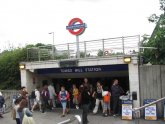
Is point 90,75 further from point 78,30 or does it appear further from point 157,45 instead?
point 157,45

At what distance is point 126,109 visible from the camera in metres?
18.1

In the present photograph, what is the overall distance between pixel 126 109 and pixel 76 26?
244 inches

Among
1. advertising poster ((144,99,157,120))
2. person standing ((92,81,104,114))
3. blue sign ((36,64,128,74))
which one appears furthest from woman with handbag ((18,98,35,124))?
blue sign ((36,64,128,74))

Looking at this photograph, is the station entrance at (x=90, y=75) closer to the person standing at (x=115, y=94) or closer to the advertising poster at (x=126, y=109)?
the person standing at (x=115, y=94)

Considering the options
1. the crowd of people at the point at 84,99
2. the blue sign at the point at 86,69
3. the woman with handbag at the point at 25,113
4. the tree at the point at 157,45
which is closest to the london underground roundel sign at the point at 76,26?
the blue sign at the point at 86,69

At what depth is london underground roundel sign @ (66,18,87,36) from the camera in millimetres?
21562

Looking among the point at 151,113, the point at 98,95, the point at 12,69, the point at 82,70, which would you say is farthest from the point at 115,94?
the point at 12,69

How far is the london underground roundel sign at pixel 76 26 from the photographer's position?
21562mm

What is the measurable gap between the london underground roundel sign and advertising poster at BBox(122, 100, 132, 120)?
544 centimetres

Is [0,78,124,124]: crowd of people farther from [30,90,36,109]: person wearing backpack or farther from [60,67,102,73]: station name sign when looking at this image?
[60,67,102,73]: station name sign

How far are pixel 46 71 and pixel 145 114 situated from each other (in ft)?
25.8

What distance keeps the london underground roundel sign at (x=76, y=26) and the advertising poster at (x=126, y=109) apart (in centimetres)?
544

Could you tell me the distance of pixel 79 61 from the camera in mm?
20562

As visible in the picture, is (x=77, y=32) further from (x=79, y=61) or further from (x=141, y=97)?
(x=141, y=97)
